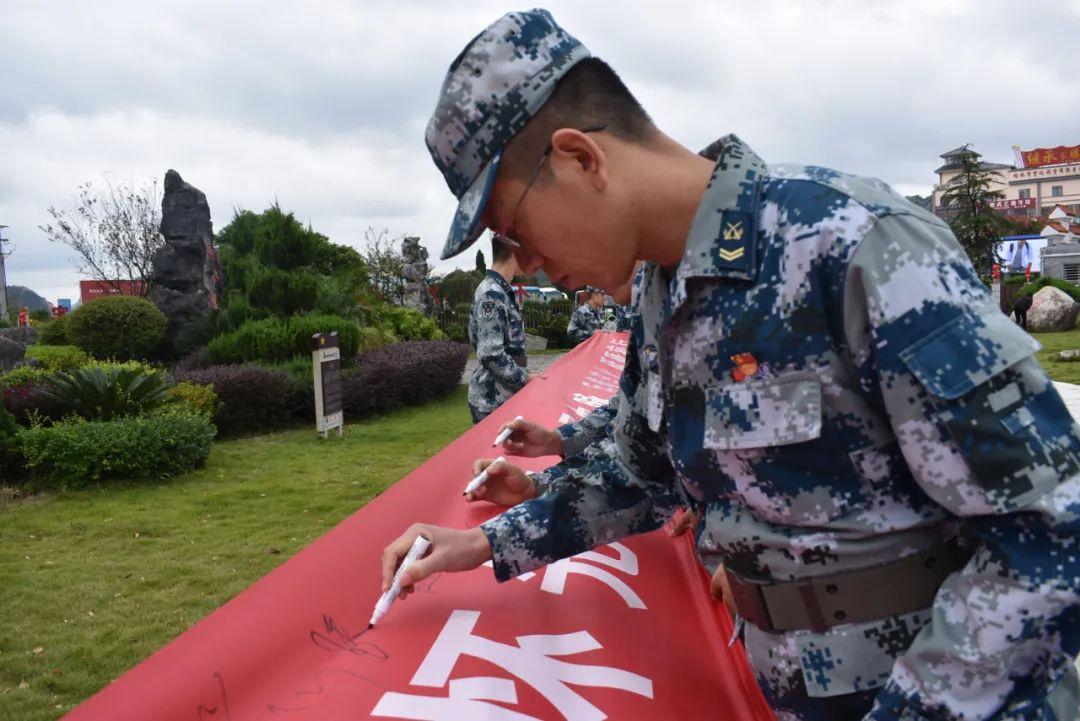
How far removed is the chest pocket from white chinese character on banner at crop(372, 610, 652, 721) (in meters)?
0.37

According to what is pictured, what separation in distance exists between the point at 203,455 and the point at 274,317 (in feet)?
15.6

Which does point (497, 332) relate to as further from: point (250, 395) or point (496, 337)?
point (250, 395)

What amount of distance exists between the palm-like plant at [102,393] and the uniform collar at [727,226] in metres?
7.66

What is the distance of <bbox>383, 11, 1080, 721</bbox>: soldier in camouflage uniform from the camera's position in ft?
2.72

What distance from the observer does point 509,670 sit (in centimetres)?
119

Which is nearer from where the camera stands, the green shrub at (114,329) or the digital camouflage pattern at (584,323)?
the digital camouflage pattern at (584,323)

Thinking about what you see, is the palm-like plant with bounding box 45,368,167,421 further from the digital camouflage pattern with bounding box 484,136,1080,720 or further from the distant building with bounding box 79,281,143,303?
the distant building with bounding box 79,281,143,303

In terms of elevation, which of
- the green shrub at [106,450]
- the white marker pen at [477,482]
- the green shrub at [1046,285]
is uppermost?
the green shrub at [1046,285]

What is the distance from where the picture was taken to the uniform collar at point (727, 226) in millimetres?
1008

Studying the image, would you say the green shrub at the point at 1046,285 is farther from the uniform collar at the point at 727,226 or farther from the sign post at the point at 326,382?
the uniform collar at the point at 727,226

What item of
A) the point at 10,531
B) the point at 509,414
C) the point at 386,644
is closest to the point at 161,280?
the point at 10,531
